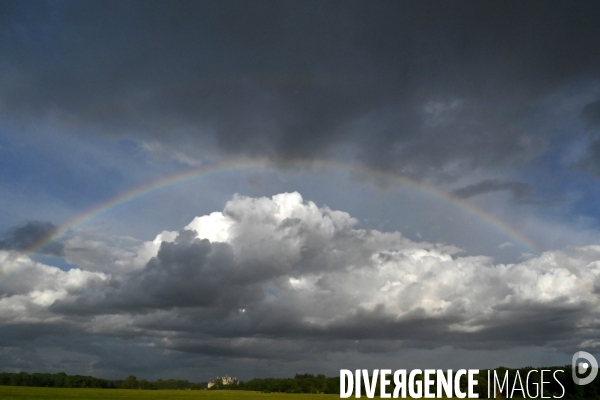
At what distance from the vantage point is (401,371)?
12012 cm

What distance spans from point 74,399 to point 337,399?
80603 mm

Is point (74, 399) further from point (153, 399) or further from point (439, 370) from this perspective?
point (439, 370)

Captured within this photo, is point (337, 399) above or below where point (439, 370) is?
below

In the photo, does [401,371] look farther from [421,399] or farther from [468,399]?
[468,399]

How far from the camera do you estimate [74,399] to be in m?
120

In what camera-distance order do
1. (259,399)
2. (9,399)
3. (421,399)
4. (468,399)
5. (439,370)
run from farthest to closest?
(468,399) < (421,399) < (259,399) < (439,370) < (9,399)

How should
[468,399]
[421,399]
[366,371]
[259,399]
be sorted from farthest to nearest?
[468,399]
[421,399]
[259,399]
[366,371]

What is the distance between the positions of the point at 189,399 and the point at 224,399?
76.4ft

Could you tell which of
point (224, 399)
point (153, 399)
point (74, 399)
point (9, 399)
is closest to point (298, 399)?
point (224, 399)

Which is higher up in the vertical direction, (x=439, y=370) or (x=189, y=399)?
(x=439, y=370)

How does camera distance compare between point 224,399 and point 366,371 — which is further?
point 224,399

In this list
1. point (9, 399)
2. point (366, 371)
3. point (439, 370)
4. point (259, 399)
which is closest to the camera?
point (9, 399)

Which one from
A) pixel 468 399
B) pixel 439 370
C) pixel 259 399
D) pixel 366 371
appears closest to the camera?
pixel 366 371

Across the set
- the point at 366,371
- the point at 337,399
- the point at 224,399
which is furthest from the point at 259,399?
the point at 366,371
